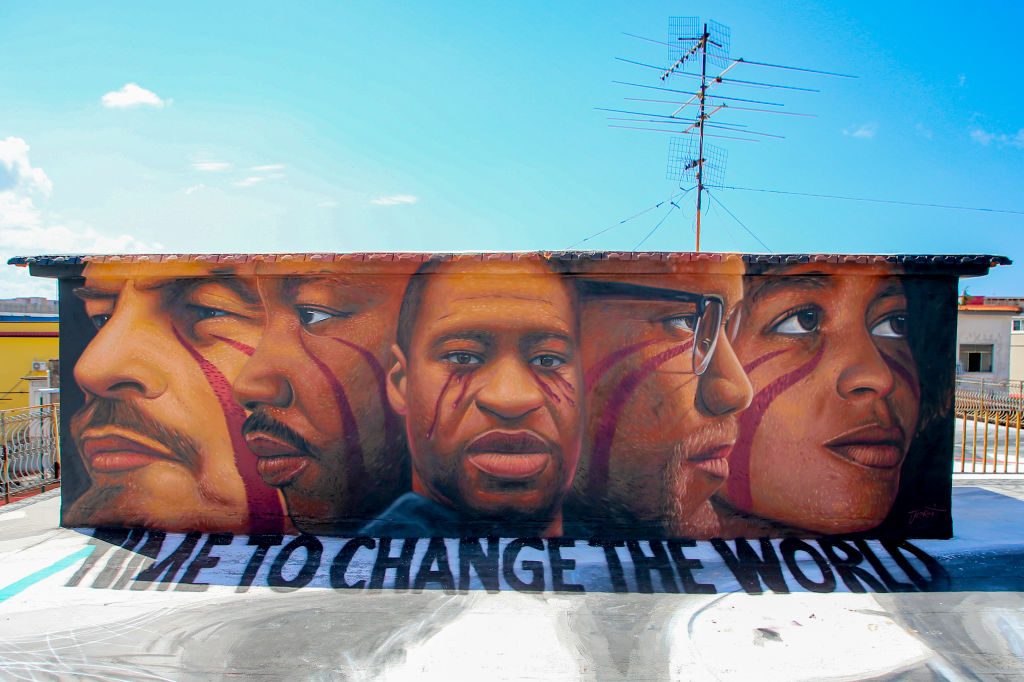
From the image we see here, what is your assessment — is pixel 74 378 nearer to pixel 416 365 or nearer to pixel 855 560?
pixel 416 365

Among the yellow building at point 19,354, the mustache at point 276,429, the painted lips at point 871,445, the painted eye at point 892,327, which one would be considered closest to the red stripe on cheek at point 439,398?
the mustache at point 276,429

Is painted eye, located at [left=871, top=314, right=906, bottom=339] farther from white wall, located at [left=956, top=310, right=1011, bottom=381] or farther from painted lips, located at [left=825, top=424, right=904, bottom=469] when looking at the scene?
white wall, located at [left=956, top=310, right=1011, bottom=381]

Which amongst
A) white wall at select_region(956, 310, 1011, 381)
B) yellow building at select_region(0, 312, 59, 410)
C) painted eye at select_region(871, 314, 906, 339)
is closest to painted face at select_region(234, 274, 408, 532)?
painted eye at select_region(871, 314, 906, 339)

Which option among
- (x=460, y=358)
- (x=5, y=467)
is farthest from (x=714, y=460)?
(x=5, y=467)

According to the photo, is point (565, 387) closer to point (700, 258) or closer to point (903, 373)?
point (700, 258)

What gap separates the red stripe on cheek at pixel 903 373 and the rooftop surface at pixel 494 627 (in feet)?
5.70

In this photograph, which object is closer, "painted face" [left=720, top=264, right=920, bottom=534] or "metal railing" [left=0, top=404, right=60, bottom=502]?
"painted face" [left=720, top=264, right=920, bottom=534]

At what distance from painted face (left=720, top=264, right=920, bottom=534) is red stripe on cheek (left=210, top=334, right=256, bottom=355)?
210 inches

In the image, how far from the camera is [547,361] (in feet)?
22.4

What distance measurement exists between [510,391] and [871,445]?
13.1 feet

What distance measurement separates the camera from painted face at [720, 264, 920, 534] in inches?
270

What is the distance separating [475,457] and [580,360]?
1.55 m

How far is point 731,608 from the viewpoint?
5656 millimetres

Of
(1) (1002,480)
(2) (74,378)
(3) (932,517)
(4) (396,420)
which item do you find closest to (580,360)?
(4) (396,420)
